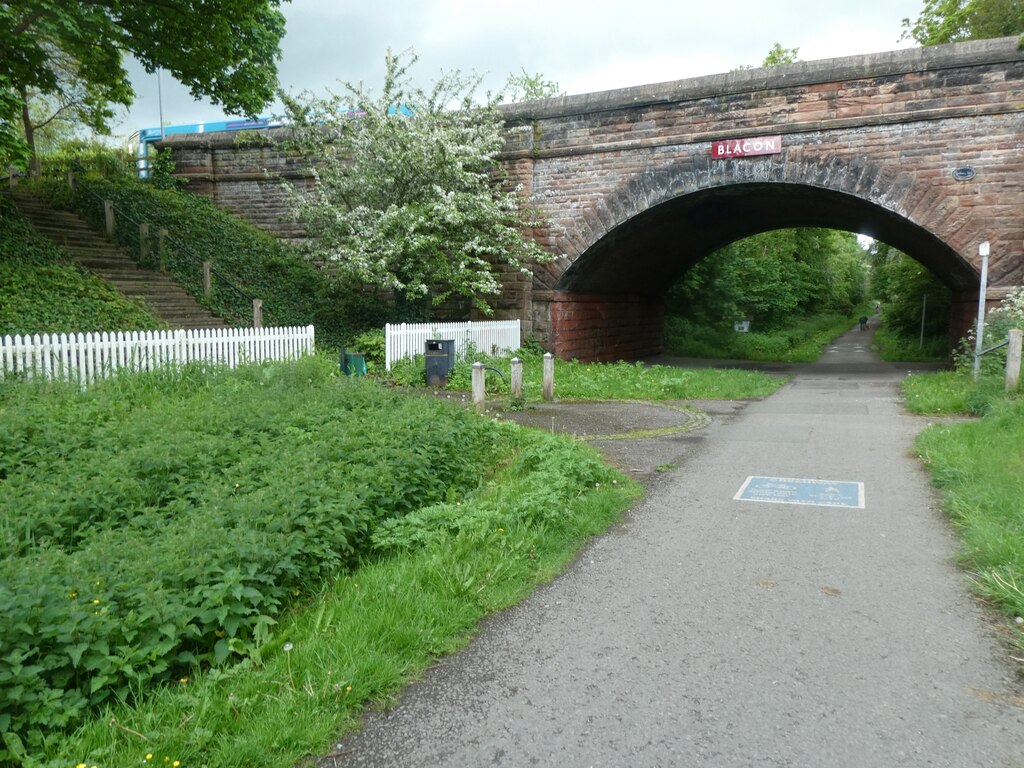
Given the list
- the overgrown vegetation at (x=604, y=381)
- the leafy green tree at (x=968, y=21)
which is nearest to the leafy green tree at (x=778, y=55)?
the leafy green tree at (x=968, y=21)

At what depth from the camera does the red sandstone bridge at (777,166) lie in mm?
13805

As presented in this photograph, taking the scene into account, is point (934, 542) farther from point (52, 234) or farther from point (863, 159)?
point (52, 234)

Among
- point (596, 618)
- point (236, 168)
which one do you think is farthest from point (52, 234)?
point (596, 618)

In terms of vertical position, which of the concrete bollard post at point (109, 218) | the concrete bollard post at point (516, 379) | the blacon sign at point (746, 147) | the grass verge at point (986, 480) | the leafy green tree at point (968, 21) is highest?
the leafy green tree at point (968, 21)

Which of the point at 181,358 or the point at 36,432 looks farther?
the point at 181,358

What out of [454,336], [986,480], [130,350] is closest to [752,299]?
[454,336]

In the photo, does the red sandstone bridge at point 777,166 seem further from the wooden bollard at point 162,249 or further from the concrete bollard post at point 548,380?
the concrete bollard post at point 548,380

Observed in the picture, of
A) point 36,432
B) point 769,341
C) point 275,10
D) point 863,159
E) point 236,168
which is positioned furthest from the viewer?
point 769,341

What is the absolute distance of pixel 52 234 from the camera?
1797cm

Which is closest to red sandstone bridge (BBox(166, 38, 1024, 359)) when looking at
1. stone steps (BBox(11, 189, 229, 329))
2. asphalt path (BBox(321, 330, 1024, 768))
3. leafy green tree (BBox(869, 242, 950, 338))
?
stone steps (BBox(11, 189, 229, 329))

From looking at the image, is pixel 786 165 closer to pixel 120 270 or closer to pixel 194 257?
pixel 194 257

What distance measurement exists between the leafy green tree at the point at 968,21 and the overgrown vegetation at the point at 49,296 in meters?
27.7

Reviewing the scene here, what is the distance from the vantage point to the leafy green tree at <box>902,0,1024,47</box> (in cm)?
2683

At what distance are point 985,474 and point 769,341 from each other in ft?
87.0
